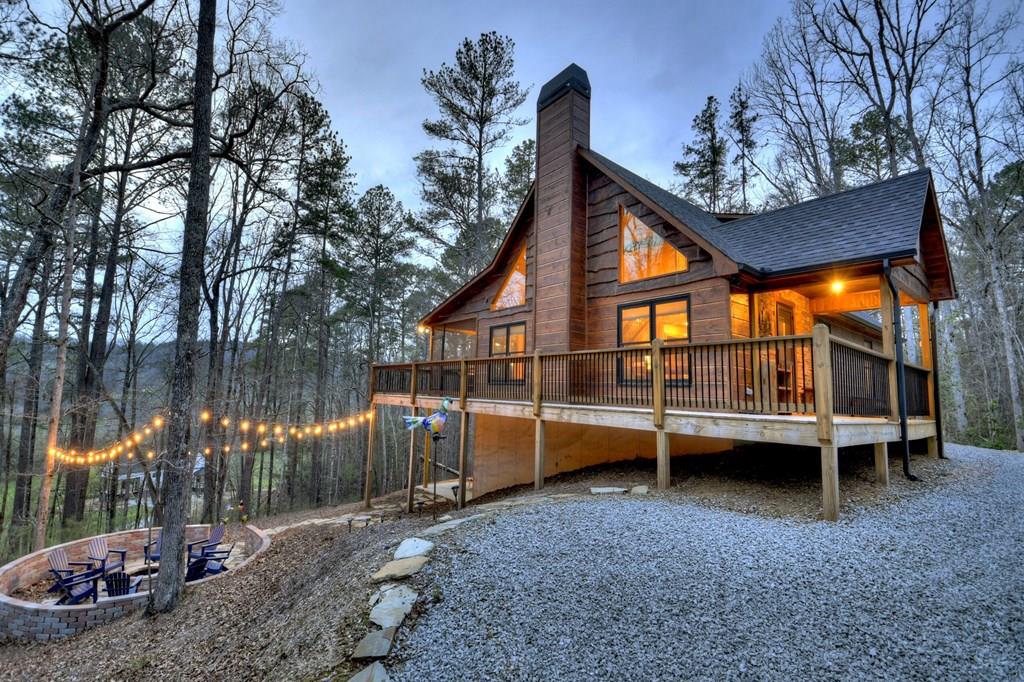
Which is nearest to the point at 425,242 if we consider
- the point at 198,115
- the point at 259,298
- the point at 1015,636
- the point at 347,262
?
the point at 347,262

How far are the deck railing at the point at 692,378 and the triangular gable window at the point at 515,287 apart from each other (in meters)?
2.26

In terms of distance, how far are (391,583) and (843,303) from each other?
426 inches

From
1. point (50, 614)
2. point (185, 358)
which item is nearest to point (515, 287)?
point (185, 358)

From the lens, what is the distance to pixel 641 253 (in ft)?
29.2

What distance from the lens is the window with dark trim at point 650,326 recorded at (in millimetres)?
7961

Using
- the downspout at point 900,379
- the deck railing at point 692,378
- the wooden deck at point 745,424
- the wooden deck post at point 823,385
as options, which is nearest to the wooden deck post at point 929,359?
the deck railing at point 692,378

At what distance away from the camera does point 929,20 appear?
13070 millimetres

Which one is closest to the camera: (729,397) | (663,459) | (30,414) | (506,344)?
(729,397)

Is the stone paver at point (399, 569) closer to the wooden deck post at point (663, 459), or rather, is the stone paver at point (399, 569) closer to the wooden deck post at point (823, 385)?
the wooden deck post at point (663, 459)

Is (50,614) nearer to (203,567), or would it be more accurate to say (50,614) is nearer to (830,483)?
(203,567)

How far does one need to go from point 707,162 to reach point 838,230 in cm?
1102

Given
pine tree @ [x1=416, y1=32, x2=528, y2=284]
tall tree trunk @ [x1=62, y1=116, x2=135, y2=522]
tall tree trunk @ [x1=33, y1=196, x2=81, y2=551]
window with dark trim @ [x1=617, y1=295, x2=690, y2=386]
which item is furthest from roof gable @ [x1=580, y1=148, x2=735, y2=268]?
tall tree trunk @ [x1=62, y1=116, x2=135, y2=522]

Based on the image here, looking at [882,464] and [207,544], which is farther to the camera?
[207,544]

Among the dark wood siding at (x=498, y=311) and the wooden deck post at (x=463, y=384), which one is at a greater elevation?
the dark wood siding at (x=498, y=311)
